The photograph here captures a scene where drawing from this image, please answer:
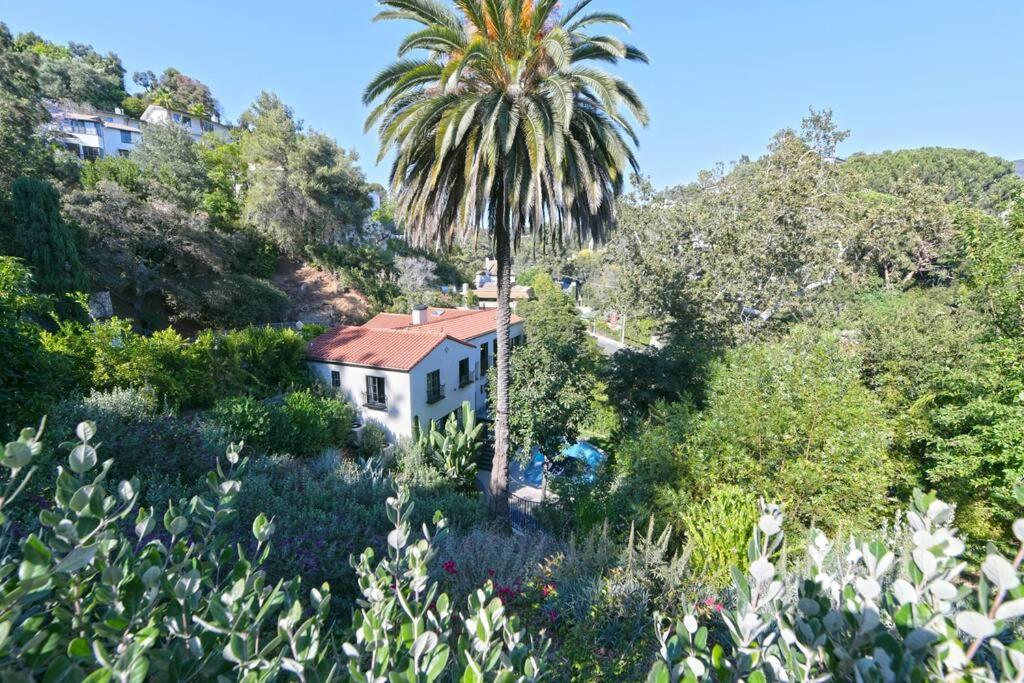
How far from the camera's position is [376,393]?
16609mm

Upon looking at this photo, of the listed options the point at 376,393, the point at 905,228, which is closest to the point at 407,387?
the point at 376,393

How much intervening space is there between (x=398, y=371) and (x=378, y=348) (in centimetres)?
192

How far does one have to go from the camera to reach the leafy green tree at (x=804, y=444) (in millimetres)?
7680

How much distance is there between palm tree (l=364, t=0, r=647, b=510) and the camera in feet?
26.7

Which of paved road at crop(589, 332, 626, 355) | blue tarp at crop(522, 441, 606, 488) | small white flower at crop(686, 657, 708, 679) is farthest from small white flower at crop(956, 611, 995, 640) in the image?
paved road at crop(589, 332, 626, 355)

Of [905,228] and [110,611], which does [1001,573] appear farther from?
[905,228]

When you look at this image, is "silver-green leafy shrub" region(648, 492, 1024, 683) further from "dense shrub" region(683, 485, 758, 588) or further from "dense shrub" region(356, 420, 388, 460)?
"dense shrub" region(356, 420, 388, 460)

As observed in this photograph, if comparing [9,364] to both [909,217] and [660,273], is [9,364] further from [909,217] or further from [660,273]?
[909,217]

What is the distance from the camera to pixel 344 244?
117 ft

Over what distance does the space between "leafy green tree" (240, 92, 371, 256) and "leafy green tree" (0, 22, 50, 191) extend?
1154 centimetres

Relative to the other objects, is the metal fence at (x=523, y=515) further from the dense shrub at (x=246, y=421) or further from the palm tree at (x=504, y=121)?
the dense shrub at (x=246, y=421)

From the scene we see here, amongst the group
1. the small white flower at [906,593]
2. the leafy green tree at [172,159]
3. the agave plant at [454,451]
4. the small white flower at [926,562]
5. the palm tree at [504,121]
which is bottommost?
the agave plant at [454,451]

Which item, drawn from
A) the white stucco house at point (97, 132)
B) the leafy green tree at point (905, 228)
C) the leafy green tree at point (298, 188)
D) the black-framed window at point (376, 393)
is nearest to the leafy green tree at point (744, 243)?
the leafy green tree at point (905, 228)

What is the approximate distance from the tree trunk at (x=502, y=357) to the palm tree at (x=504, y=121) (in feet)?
0.19
